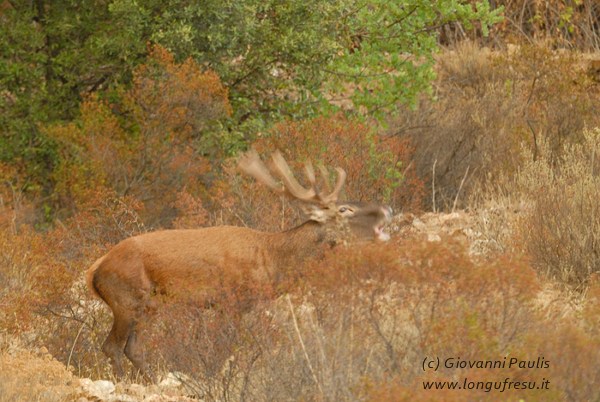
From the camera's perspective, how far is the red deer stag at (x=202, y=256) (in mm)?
8203

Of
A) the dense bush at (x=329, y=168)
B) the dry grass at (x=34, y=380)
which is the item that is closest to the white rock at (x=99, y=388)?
the dry grass at (x=34, y=380)

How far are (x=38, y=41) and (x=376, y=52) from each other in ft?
11.8

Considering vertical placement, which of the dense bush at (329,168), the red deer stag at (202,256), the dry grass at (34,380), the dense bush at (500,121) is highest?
the red deer stag at (202,256)

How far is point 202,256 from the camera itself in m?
8.22

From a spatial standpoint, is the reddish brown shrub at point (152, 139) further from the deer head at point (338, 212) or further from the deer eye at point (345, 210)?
the deer eye at point (345, 210)

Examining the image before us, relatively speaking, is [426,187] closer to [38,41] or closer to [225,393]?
[38,41]

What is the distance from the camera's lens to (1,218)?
39.7 feet

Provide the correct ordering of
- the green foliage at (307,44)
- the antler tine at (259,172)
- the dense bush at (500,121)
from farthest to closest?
1. the dense bush at (500,121)
2. the green foliage at (307,44)
3. the antler tine at (259,172)

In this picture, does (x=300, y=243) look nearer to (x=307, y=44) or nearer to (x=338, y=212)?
(x=338, y=212)

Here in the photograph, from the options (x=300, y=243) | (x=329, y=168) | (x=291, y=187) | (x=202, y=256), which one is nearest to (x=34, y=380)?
(x=202, y=256)

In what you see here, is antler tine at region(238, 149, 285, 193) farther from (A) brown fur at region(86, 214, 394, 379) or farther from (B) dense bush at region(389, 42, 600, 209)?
(B) dense bush at region(389, 42, 600, 209)

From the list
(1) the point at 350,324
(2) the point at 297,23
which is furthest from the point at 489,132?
(1) the point at 350,324

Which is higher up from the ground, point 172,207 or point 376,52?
point 376,52

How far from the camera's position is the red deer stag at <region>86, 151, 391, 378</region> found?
26.9 feet
